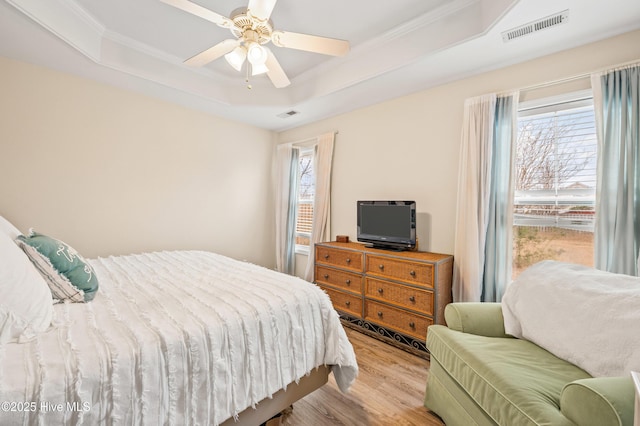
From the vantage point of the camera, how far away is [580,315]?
55.1 inches

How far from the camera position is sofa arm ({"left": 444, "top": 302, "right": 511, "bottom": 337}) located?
1736mm

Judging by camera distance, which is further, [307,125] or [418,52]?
[307,125]

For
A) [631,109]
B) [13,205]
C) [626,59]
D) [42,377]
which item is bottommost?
[42,377]

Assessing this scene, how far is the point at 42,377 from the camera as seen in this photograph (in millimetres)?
846

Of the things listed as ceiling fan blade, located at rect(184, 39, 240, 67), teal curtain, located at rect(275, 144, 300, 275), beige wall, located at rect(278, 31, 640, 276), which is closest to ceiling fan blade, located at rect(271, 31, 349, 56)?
ceiling fan blade, located at rect(184, 39, 240, 67)

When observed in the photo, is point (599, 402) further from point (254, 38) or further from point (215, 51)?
point (215, 51)

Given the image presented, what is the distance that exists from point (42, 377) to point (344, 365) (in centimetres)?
135

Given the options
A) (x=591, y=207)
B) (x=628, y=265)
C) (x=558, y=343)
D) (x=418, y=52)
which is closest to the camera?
(x=558, y=343)

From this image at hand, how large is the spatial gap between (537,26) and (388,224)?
6.51 feet

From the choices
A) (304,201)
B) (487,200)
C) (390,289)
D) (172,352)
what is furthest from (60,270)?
(304,201)

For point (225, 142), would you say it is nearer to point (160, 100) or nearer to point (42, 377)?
point (160, 100)

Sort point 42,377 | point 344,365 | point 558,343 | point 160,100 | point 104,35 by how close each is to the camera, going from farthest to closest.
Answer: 1. point 160,100
2. point 104,35
3. point 344,365
4. point 558,343
5. point 42,377

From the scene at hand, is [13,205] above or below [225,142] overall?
below

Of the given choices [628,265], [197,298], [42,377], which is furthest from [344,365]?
[628,265]
